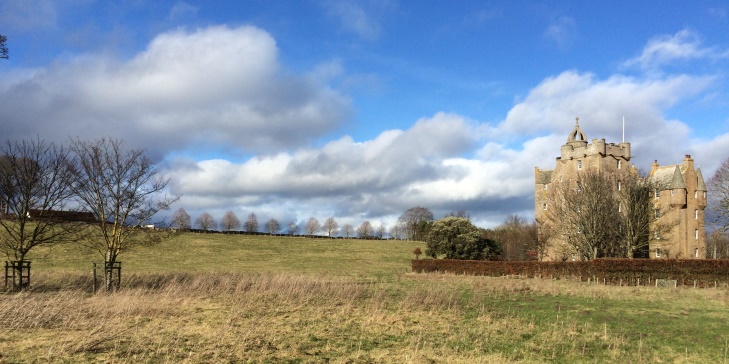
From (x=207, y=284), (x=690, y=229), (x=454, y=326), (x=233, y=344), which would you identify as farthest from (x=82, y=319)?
(x=690, y=229)

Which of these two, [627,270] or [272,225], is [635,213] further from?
[272,225]

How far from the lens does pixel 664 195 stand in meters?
59.1

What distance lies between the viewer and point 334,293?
76.2 ft

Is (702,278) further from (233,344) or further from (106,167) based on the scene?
(106,167)

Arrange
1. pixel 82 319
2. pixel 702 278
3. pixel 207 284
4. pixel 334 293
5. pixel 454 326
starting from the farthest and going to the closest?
pixel 702 278 < pixel 207 284 < pixel 334 293 < pixel 454 326 < pixel 82 319

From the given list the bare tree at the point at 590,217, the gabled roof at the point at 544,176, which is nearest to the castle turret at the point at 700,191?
the bare tree at the point at 590,217

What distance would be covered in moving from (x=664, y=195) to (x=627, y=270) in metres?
27.7

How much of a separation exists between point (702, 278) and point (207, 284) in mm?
32804

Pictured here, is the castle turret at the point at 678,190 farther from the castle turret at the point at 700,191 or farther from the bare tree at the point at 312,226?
the bare tree at the point at 312,226

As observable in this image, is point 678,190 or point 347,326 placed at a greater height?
point 678,190

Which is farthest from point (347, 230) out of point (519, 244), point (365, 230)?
point (519, 244)

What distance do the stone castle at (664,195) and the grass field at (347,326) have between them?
3587cm

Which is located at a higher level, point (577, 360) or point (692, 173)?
point (692, 173)

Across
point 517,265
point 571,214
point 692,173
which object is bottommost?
point 517,265
